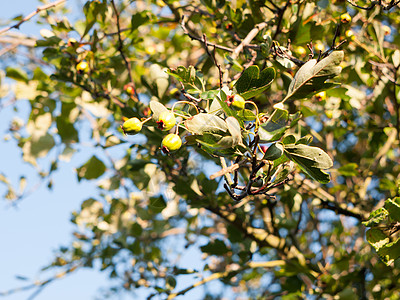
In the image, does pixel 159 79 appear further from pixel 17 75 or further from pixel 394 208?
pixel 17 75

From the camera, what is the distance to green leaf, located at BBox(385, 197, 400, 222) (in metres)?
1.00

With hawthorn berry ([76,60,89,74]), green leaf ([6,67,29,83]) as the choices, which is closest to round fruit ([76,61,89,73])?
hawthorn berry ([76,60,89,74])

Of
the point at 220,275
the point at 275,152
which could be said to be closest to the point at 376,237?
the point at 275,152

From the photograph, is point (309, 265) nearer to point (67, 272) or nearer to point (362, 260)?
point (362, 260)

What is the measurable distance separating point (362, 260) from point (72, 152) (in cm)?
200

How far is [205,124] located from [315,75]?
33 centimetres

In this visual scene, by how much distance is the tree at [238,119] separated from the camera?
0.91 m

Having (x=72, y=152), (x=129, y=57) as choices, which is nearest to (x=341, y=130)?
(x=129, y=57)

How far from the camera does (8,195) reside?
2.97m

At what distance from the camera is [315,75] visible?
903mm

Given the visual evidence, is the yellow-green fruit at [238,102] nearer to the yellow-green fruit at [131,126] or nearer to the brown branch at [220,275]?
the yellow-green fruit at [131,126]

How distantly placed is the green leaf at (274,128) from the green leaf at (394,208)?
42 centimetres

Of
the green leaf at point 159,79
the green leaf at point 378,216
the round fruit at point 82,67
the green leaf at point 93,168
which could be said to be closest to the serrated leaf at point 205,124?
the green leaf at point 378,216

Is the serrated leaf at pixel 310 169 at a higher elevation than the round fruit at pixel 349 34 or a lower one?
lower
